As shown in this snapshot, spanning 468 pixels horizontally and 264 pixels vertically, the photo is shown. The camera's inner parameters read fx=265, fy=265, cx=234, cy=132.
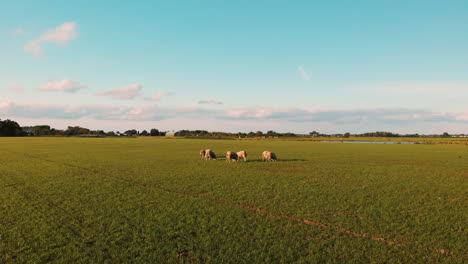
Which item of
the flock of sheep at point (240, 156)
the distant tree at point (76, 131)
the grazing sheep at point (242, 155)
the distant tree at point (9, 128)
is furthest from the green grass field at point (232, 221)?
the distant tree at point (76, 131)

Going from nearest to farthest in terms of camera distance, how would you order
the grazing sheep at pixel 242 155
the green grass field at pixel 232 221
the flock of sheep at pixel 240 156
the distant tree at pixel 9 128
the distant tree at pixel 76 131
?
the green grass field at pixel 232 221 < the flock of sheep at pixel 240 156 < the grazing sheep at pixel 242 155 < the distant tree at pixel 9 128 < the distant tree at pixel 76 131

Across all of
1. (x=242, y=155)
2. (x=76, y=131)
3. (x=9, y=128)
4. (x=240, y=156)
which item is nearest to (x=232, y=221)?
(x=242, y=155)

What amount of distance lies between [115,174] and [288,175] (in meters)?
14.4

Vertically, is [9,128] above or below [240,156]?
above

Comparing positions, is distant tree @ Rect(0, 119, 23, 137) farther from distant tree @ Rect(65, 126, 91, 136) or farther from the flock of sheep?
the flock of sheep

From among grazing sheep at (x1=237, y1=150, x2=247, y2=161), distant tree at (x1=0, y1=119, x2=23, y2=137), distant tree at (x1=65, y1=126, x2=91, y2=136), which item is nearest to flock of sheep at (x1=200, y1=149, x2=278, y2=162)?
grazing sheep at (x1=237, y1=150, x2=247, y2=161)

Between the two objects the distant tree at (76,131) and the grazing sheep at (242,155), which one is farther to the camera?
the distant tree at (76,131)

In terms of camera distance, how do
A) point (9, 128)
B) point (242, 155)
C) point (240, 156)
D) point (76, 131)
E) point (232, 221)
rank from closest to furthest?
1. point (232, 221)
2. point (242, 155)
3. point (240, 156)
4. point (9, 128)
5. point (76, 131)

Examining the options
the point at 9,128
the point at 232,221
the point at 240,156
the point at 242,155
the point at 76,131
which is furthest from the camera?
the point at 76,131

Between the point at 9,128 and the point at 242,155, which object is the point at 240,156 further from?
the point at 9,128

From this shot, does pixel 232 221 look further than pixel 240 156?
No

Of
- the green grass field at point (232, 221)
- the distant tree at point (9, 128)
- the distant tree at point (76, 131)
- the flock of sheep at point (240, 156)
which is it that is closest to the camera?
the green grass field at point (232, 221)

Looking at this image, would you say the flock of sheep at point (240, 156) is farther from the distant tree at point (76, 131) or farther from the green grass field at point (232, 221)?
the distant tree at point (76, 131)

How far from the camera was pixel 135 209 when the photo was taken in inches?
484
